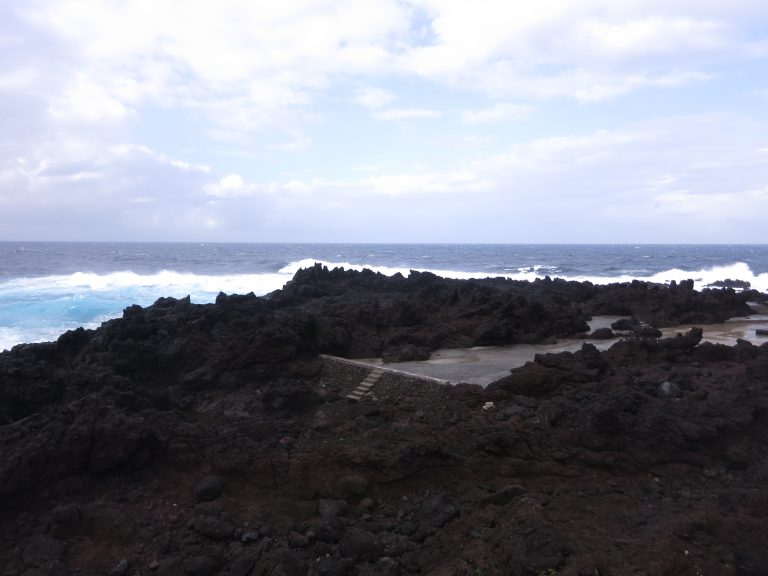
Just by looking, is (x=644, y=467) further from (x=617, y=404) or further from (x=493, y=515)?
(x=493, y=515)

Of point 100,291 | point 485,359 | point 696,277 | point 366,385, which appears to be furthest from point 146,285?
point 696,277

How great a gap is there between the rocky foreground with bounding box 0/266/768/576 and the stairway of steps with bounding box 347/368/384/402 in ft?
0.96

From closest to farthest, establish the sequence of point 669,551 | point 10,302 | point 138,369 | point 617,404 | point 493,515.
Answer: point 669,551, point 493,515, point 617,404, point 138,369, point 10,302

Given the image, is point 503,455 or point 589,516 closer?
point 589,516

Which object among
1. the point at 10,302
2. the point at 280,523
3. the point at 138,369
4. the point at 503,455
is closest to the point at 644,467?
the point at 503,455

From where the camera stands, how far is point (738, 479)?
27.1ft

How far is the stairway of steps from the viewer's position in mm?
13477

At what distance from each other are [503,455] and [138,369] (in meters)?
9.55

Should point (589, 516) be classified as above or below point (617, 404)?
below

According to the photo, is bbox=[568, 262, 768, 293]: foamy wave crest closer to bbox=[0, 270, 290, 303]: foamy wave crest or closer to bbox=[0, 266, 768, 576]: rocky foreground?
bbox=[0, 270, 290, 303]: foamy wave crest

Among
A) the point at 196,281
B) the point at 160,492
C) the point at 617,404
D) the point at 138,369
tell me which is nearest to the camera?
the point at 160,492

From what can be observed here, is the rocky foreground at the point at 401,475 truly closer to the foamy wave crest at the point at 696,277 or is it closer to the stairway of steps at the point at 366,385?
the stairway of steps at the point at 366,385

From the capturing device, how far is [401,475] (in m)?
7.95

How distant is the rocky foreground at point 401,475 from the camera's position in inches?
245
